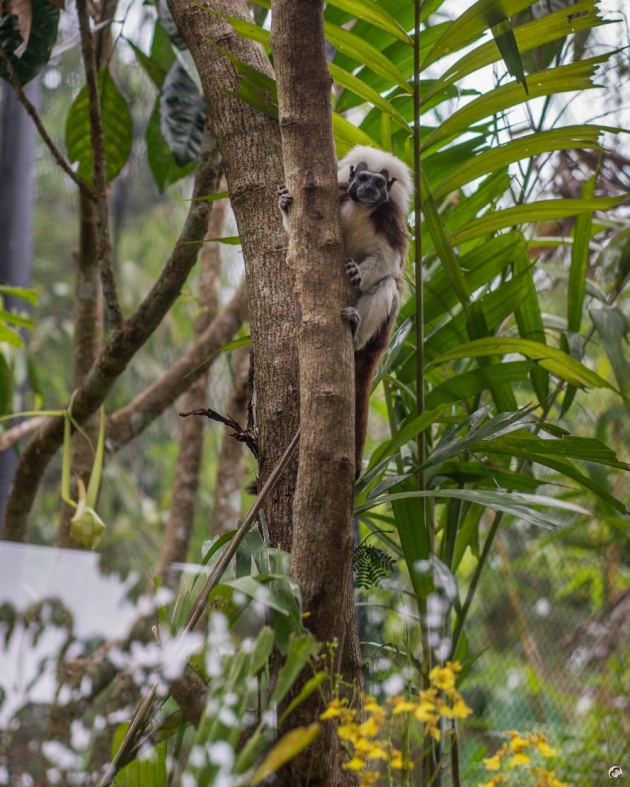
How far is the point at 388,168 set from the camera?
232cm

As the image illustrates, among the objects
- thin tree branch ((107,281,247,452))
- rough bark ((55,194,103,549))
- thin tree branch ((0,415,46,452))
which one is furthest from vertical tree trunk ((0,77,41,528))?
thin tree branch ((107,281,247,452))

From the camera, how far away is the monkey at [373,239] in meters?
2.10

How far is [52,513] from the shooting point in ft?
24.6

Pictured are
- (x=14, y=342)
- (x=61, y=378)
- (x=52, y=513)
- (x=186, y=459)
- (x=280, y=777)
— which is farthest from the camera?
(x=52, y=513)

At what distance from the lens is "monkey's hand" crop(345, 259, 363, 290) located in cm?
198

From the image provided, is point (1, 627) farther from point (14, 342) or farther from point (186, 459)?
point (186, 459)

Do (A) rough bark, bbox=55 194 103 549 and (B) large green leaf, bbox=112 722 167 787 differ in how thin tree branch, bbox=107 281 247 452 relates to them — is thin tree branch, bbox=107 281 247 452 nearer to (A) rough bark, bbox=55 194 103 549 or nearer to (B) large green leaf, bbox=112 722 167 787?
(A) rough bark, bbox=55 194 103 549

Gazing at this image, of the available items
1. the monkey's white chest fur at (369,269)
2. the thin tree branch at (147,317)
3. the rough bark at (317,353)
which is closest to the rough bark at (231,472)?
the thin tree branch at (147,317)

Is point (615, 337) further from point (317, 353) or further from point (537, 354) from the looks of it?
point (317, 353)

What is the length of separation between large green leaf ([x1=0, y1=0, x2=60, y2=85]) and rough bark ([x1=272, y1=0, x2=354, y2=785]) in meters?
1.37

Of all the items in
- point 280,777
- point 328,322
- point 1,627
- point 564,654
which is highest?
point 328,322

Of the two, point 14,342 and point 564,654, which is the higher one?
point 14,342

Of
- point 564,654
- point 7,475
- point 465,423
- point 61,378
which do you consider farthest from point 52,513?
point 465,423

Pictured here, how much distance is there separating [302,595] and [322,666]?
0.32 ft
